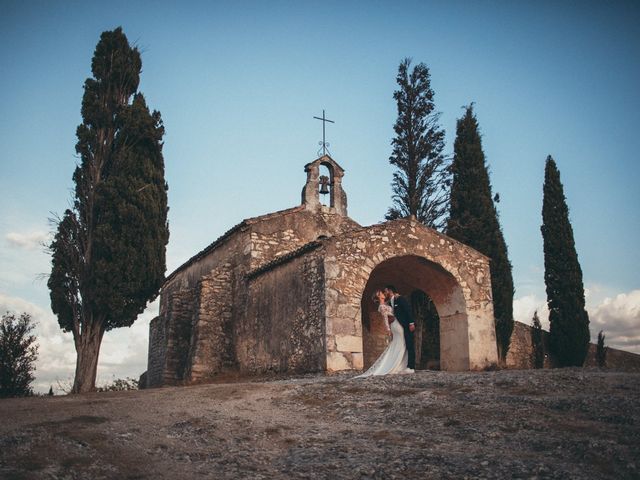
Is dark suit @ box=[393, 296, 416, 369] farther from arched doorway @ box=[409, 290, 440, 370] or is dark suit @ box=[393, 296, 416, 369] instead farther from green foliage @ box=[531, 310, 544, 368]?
green foliage @ box=[531, 310, 544, 368]

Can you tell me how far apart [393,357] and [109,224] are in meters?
8.49

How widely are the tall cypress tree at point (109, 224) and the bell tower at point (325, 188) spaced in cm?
484

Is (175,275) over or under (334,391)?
over

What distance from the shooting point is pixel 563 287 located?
20.0 metres

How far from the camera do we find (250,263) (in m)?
17.4

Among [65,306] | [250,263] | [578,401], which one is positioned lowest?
[578,401]

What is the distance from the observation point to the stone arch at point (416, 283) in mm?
12477

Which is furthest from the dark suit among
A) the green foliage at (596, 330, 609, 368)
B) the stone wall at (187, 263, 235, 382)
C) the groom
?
the green foliage at (596, 330, 609, 368)

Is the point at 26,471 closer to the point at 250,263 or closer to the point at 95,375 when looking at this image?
the point at 95,375

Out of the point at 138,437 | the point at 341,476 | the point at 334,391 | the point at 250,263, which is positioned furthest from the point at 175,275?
the point at 341,476

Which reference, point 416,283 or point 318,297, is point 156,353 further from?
point 416,283

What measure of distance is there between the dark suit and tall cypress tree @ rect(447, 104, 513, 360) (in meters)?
8.25

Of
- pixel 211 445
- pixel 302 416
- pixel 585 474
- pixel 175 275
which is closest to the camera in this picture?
pixel 585 474

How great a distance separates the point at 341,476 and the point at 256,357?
36.5 ft
